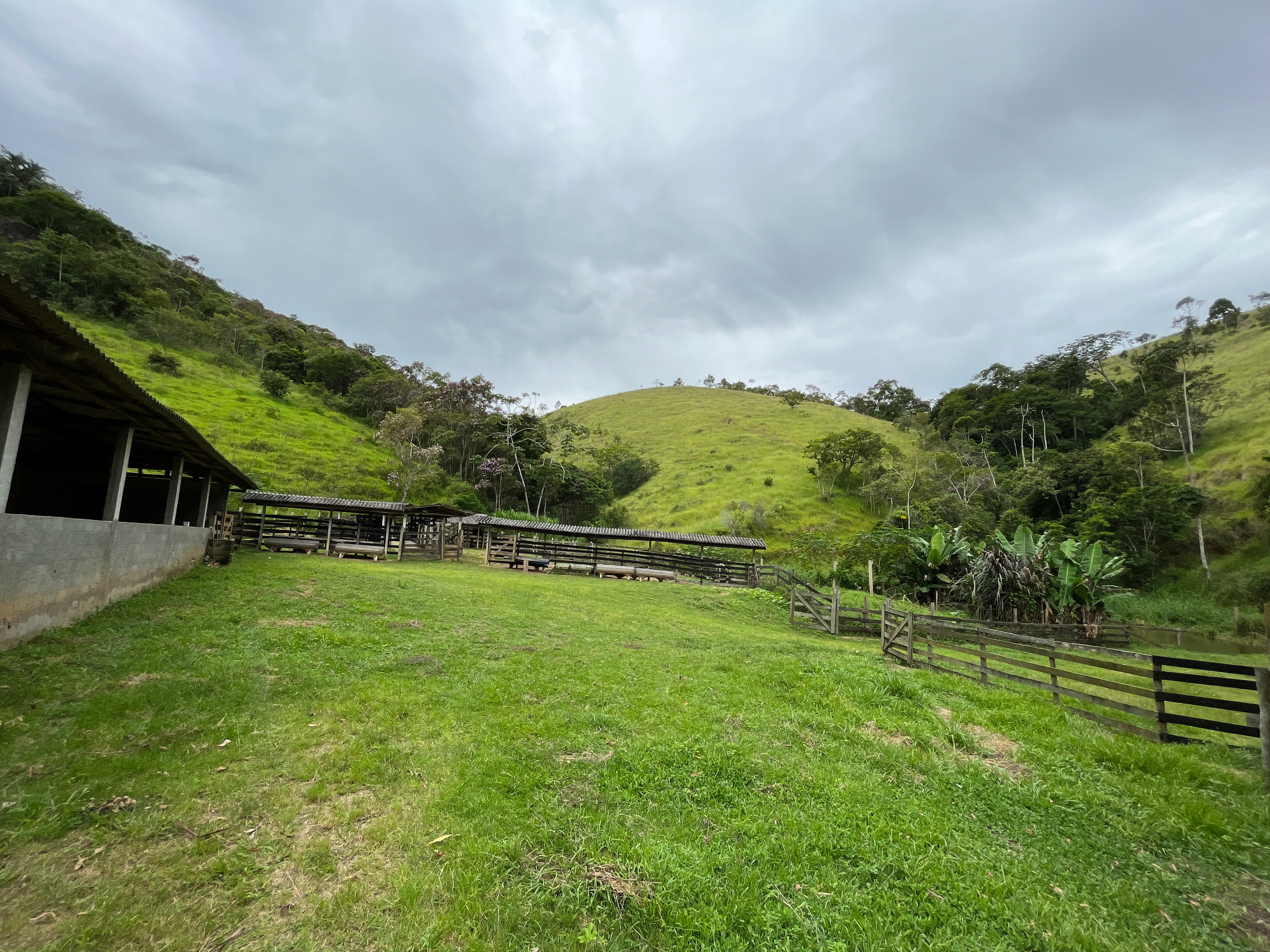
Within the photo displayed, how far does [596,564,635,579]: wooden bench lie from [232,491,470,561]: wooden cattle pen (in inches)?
293

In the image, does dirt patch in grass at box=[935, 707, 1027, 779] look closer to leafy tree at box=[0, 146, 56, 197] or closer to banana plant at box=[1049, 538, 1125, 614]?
banana plant at box=[1049, 538, 1125, 614]

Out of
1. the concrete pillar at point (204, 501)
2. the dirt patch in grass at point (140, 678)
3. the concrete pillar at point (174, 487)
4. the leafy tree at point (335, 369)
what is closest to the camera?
the dirt patch in grass at point (140, 678)

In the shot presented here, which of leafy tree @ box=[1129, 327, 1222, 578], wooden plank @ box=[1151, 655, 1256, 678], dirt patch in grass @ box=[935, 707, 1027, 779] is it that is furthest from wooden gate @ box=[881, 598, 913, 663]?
leafy tree @ box=[1129, 327, 1222, 578]

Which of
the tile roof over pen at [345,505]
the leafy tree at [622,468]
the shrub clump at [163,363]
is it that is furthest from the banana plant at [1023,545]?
the shrub clump at [163,363]

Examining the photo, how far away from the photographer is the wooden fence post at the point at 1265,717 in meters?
4.79

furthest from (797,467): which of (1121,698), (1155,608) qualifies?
(1121,698)

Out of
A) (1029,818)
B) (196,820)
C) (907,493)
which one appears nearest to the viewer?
(196,820)

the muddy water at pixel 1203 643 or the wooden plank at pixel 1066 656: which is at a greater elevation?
the wooden plank at pixel 1066 656

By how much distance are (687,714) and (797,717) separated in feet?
4.53

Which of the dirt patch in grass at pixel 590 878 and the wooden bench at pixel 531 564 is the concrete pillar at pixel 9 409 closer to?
the dirt patch in grass at pixel 590 878

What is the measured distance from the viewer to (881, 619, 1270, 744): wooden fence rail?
5.26m

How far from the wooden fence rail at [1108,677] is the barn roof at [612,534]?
14.9 metres

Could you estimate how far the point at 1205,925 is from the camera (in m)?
3.22

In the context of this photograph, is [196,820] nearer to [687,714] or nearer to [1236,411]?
[687,714]
